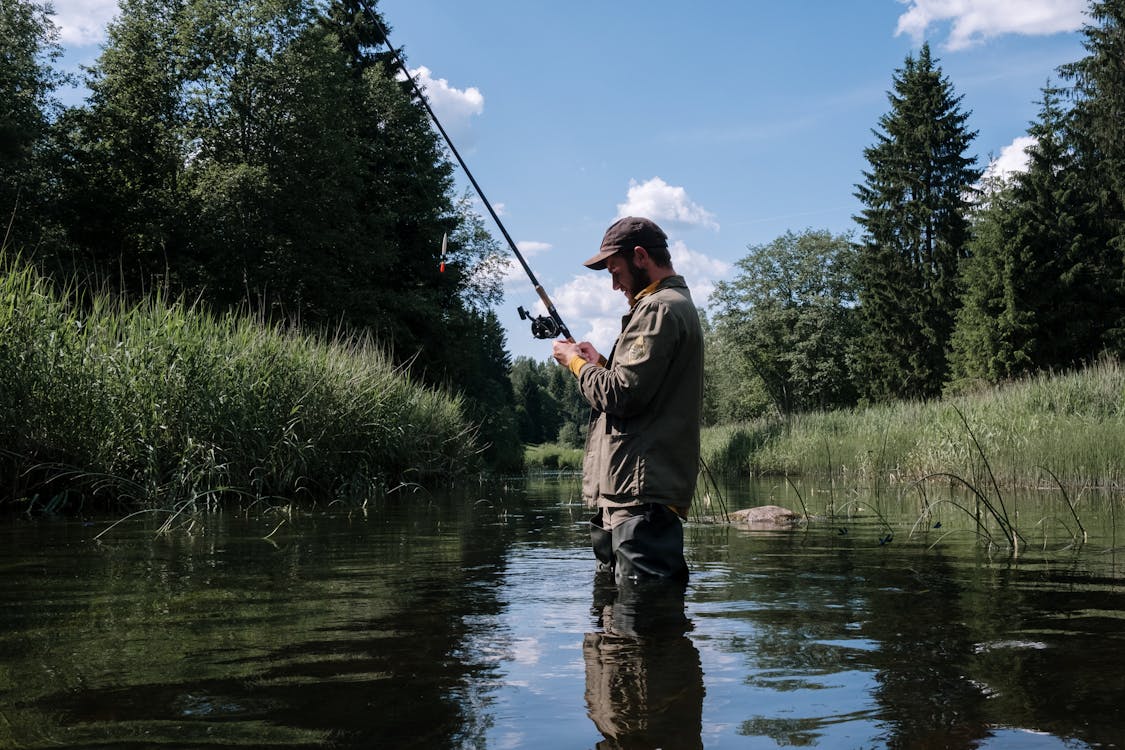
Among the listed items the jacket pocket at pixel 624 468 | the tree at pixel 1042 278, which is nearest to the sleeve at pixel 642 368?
the jacket pocket at pixel 624 468

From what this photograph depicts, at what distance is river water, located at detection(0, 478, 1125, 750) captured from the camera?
104 inches

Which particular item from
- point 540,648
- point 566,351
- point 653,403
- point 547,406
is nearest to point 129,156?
point 566,351

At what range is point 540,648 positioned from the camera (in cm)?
375

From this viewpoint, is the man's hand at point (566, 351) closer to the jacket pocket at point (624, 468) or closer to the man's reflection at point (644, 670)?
the jacket pocket at point (624, 468)

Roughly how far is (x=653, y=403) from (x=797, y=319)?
61371mm

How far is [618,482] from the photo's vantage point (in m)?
4.65

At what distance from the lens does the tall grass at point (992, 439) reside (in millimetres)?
13422

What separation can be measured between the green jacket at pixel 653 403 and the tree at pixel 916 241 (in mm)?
45856

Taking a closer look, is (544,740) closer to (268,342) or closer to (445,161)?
(268,342)

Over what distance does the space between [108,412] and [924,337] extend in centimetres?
4546

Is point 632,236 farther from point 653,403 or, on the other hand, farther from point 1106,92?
point 1106,92

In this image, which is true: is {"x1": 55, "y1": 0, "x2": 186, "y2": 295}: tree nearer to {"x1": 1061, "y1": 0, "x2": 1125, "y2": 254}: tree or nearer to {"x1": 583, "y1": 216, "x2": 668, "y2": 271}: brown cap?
{"x1": 583, "y1": 216, "x2": 668, "y2": 271}: brown cap

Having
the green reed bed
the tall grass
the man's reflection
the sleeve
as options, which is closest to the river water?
the man's reflection

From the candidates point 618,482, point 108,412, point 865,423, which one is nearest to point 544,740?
point 618,482
